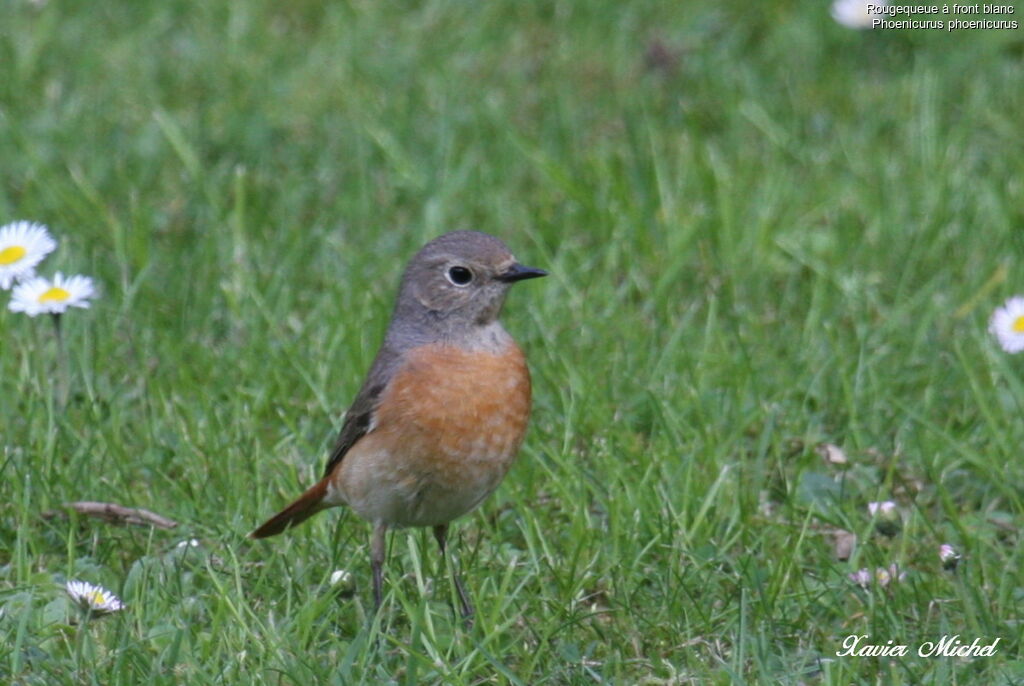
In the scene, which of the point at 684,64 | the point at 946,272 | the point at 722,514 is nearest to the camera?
the point at 722,514

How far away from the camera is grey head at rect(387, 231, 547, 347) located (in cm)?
514

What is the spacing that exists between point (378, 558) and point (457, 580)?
258 mm

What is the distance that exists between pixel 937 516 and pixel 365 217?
10.3 ft

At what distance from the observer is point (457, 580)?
5086mm

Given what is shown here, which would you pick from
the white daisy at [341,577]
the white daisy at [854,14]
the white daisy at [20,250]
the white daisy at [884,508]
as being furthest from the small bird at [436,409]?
the white daisy at [854,14]

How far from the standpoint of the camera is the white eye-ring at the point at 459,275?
5168mm

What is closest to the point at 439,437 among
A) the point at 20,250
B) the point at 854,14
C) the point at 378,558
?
the point at 378,558

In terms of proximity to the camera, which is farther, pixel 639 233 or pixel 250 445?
pixel 639 233

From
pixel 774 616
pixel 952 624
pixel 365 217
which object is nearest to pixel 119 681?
pixel 774 616

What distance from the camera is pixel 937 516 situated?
571 cm

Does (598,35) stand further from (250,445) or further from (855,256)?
(250,445)
